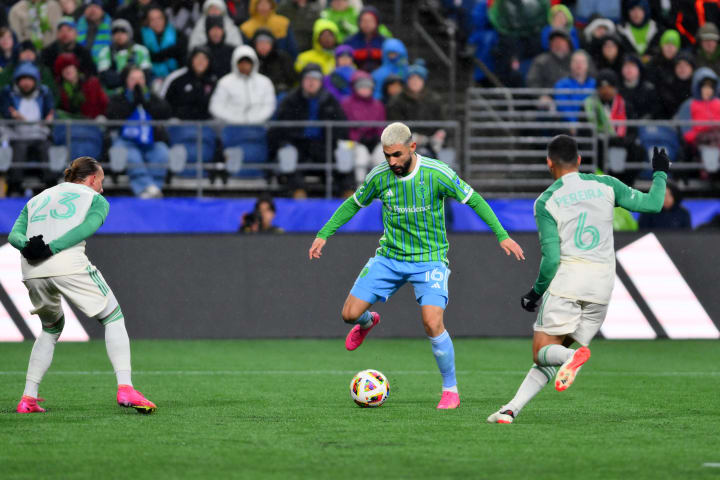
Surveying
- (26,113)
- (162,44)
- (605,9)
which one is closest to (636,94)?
(605,9)

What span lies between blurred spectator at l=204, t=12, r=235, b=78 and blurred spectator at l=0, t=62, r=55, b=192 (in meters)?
2.42

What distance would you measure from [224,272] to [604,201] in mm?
8024

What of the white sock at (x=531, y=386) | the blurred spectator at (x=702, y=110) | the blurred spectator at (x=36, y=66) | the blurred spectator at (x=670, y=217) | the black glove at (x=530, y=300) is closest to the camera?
the white sock at (x=531, y=386)

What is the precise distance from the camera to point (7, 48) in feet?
62.5

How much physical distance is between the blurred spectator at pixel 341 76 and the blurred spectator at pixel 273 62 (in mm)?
614

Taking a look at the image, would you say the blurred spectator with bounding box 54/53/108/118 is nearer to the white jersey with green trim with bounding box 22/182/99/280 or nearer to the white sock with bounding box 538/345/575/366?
the white jersey with green trim with bounding box 22/182/99/280

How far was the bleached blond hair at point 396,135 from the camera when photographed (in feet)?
30.5

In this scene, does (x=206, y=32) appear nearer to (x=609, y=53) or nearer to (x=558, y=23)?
(x=558, y=23)

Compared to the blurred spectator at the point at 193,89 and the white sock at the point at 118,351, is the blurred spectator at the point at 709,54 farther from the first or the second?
the white sock at the point at 118,351

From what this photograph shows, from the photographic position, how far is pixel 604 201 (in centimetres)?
818

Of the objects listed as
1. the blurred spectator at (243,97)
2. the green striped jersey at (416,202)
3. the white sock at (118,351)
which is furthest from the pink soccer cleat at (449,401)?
the blurred spectator at (243,97)

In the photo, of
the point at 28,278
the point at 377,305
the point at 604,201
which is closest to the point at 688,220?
the point at 377,305

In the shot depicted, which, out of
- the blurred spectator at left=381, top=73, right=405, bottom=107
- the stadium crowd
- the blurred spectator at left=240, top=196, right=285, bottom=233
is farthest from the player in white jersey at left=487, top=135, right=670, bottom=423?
the blurred spectator at left=381, top=73, right=405, bottom=107

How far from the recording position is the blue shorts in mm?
9695
